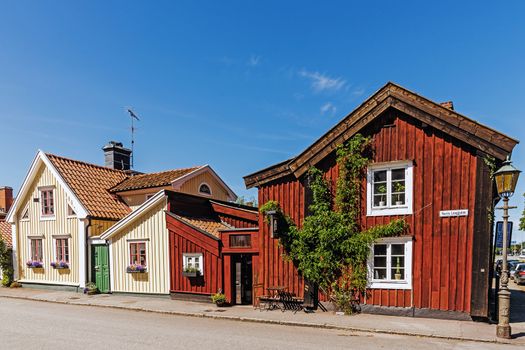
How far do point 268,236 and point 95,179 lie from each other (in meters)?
13.3

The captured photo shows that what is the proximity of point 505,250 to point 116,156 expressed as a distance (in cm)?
2353

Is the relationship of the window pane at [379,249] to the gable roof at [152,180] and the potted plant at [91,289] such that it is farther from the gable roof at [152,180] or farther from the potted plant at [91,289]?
the potted plant at [91,289]

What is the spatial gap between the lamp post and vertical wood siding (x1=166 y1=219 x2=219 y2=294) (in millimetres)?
9328

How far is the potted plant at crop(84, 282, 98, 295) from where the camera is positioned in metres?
17.3

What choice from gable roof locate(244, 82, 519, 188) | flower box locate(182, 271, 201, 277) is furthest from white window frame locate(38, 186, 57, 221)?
gable roof locate(244, 82, 519, 188)

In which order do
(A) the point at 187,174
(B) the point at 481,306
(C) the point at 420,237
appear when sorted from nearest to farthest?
(B) the point at 481,306 < (C) the point at 420,237 < (A) the point at 187,174

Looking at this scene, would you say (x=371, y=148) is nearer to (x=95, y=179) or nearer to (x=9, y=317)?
(x=9, y=317)

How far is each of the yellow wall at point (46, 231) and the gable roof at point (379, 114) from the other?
37.4 feet

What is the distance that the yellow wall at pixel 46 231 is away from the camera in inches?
736

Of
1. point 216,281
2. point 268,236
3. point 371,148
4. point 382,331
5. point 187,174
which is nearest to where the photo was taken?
point 382,331

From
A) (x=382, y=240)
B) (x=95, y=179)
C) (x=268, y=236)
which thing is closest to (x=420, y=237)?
(x=382, y=240)

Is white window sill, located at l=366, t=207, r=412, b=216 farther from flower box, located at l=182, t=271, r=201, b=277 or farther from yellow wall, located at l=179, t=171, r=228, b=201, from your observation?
yellow wall, located at l=179, t=171, r=228, b=201

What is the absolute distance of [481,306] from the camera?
33.6ft

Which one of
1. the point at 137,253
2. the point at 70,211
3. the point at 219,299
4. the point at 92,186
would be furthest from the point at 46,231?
the point at 219,299
